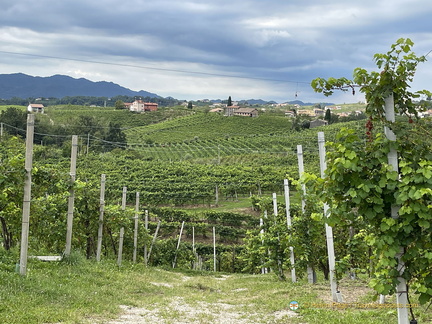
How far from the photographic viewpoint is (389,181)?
13.5ft

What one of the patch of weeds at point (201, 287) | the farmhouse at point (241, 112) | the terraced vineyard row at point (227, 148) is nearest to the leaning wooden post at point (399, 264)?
the patch of weeds at point (201, 287)

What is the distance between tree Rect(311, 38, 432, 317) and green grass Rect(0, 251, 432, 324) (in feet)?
4.88

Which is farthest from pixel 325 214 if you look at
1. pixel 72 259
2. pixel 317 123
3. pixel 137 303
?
pixel 317 123

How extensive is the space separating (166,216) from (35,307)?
27575mm

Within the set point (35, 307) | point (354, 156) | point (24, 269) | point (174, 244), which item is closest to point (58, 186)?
point (24, 269)

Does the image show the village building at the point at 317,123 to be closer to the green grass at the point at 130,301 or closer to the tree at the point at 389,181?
the green grass at the point at 130,301

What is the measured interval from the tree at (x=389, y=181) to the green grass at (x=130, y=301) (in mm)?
1488

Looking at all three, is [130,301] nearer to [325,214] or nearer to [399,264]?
Answer: [325,214]

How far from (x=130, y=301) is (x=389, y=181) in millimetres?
5983

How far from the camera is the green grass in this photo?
666 centimetres

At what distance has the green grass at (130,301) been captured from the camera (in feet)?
21.9

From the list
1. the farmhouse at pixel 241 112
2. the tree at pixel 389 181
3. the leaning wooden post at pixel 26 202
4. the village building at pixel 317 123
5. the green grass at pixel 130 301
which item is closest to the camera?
the tree at pixel 389 181

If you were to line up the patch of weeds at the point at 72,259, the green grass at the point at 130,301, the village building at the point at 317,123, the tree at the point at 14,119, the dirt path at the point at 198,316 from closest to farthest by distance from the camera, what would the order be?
the green grass at the point at 130,301, the dirt path at the point at 198,316, the patch of weeds at the point at 72,259, the tree at the point at 14,119, the village building at the point at 317,123

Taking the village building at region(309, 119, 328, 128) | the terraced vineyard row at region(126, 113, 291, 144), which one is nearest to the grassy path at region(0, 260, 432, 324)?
the terraced vineyard row at region(126, 113, 291, 144)
